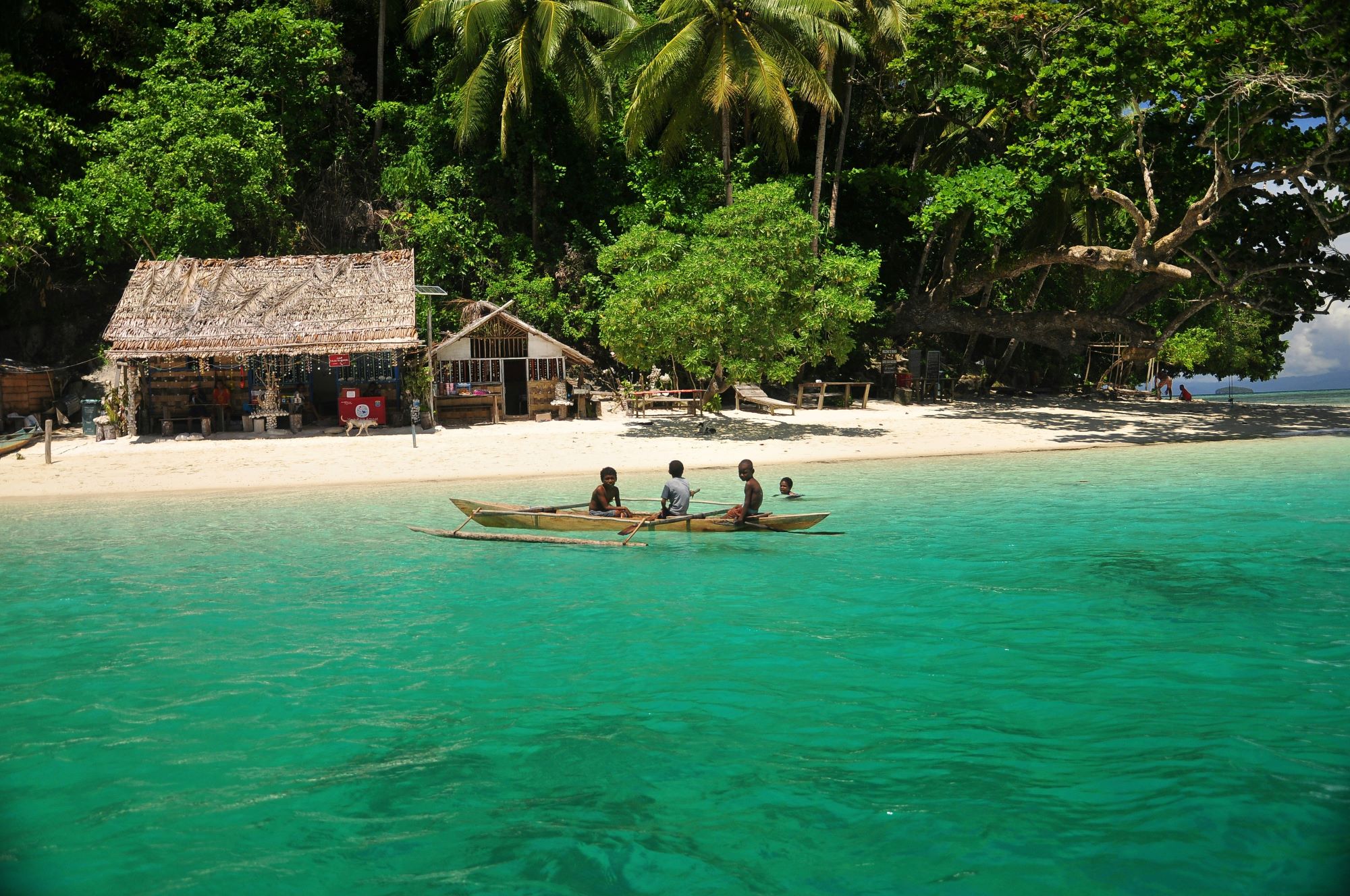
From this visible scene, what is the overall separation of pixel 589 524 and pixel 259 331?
1325 cm

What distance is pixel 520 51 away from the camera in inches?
1090

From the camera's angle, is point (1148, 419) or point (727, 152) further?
point (727, 152)

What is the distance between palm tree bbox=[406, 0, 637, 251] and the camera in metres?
27.8

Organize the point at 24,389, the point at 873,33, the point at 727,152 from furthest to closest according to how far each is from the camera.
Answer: the point at 873,33 < the point at 727,152 < the point at 24,389

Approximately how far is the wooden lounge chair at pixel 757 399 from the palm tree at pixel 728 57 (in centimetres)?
508

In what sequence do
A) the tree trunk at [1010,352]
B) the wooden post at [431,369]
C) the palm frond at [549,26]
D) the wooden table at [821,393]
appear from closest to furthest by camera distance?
the wooden post at [431,369]
the palm frond at [549,26]
the wooden table at [821,393]
the tree trunk at [1010,352]

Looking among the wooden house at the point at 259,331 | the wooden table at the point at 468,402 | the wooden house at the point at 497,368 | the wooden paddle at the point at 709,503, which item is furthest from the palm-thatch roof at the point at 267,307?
the wooden paddle at the point at 709,503

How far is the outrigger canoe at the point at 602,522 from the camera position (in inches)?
495

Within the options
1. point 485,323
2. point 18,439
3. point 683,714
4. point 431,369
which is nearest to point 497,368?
point 485,323

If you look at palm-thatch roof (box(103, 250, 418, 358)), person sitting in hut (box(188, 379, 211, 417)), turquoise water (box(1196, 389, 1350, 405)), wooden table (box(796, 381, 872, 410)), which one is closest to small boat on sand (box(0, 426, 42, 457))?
palm-thatch roof (box(103, 250, 418, 358))

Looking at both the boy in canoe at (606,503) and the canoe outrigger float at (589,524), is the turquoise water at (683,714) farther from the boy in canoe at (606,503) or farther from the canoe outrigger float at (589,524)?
the boy in canoe at (606,503)

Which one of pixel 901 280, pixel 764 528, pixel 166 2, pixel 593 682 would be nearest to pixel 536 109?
pixel 166 2

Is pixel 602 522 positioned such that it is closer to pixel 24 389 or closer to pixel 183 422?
pixel 183 422

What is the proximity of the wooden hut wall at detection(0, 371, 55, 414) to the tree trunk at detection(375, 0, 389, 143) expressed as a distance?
39.9 feet
